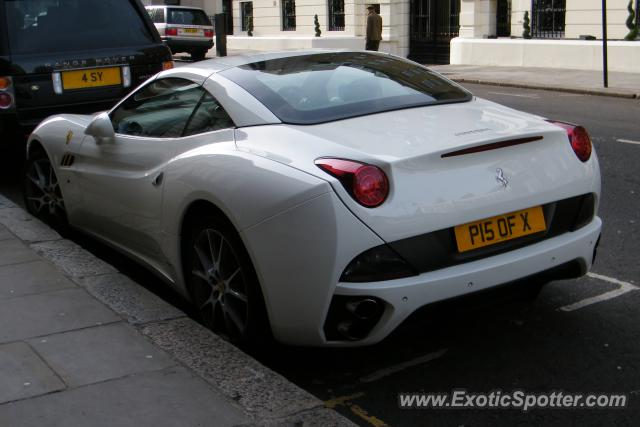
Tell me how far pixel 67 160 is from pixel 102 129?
2.48 ft

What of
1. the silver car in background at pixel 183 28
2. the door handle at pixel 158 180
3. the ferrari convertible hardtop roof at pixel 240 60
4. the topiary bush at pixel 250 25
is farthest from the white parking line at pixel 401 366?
the topiary bush at pixel 250 25

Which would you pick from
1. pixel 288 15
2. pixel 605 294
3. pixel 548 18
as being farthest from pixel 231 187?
pixel 288 15

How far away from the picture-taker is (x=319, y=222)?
349 cm

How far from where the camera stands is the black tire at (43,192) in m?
6.25

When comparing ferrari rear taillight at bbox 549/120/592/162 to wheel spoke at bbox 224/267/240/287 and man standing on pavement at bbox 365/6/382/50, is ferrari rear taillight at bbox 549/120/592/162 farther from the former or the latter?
man standing on pavement at bbox 365/6/382/50

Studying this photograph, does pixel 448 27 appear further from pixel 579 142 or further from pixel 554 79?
pixel 579 142

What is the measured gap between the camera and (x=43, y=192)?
6.45 meters

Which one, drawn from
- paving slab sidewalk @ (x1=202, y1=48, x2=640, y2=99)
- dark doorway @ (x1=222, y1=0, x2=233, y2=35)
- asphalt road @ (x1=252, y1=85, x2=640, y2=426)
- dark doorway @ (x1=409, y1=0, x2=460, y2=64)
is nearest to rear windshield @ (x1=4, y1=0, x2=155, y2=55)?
asphalt road @ (x1=252, y1=85, x2=640, y2=426)

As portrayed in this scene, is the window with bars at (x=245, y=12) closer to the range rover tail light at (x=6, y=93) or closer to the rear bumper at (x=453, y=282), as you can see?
the range rover tail light at (x=6, y=93)

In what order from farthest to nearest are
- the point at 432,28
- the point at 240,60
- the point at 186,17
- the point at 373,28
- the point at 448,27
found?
the point at 186,17 → the point at 432,28 → the point at 448,27 → the point at 373,28 → the point at 240,60

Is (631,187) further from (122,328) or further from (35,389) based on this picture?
(35,389)

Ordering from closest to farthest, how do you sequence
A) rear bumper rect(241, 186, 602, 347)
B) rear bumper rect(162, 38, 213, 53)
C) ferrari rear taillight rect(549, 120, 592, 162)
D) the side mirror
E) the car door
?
rear bumper rect(241, 186, 602, 347)
ferrari rear taillight rect(549, 120, 592, 162)
the car door
the side mirror
rear bumper rect(162, 38, 213, 53)

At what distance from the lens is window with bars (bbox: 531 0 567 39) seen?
22406mm

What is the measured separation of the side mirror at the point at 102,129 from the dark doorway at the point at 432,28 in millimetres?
22135
